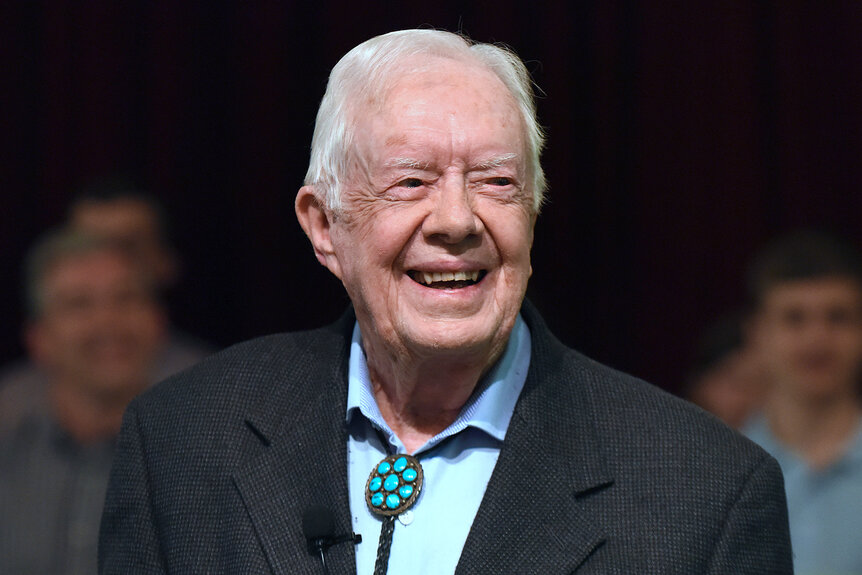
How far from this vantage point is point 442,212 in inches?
78.1

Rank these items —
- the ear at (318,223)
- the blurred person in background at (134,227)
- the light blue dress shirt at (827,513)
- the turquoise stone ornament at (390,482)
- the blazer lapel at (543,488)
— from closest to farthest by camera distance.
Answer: the blazer lapel at (543,488)
the turquoise stone ornament at (390,482)
the ear at (318,223)
the light blue dress shirt at (827,513)
the blurred person in background at (134,227)

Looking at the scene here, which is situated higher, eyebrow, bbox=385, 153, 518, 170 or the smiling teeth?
eyebrow, bbox=385, 153, 518, 170

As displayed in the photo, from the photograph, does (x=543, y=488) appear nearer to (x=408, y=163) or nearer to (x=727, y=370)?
(x=408, y=163)

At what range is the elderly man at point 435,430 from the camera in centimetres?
198

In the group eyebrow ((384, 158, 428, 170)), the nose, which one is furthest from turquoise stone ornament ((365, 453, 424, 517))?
eyebrow ((384, 158, 428, 170))

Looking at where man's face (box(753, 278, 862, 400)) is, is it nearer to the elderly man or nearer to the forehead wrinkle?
the elderly man

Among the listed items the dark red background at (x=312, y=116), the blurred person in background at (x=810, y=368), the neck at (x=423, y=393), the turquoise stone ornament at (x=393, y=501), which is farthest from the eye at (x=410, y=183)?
the blurred person in background at (x=810, y=368)

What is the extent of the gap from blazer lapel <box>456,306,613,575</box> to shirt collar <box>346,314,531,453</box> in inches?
1.3

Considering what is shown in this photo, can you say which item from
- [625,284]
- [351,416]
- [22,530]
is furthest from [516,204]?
[22,530]

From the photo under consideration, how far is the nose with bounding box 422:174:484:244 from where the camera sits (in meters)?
1.97

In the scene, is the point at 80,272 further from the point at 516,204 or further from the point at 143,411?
the point at 516,204

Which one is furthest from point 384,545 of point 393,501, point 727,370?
point 727,370

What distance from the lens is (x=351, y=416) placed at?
221cm

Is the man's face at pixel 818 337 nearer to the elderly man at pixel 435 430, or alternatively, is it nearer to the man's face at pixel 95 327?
the elderly man at pixel 435 430
